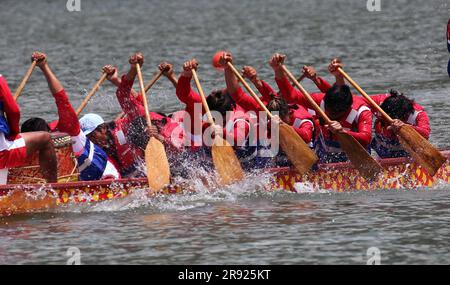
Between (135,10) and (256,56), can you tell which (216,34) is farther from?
(135,10)

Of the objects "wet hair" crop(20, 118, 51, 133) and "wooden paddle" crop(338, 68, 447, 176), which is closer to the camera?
"wet hair" crop(20, 118, 51, 133)

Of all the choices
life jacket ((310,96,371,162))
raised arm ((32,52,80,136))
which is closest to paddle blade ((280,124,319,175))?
life jacket ((310,96,371,162))

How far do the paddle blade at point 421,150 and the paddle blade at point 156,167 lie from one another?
2663 millimetres

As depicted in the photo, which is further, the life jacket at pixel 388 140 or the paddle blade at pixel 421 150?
the life jacket at pixel 388 140

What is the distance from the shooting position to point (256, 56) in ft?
102

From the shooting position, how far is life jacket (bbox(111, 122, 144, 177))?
1438 centimetres

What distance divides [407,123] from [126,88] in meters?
3.22

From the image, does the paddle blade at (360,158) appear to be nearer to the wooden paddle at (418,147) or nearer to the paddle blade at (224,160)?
the wooden paddle at (418,147)

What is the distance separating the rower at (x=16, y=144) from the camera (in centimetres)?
1242

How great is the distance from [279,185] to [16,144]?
3.14m

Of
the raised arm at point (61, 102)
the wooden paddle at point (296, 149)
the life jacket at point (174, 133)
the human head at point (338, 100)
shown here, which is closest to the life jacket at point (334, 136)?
the human head at point (338, 100)

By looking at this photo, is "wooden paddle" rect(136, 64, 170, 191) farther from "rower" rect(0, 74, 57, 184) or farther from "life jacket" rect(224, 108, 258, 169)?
"rower" rect(0, 74, 57, 184)

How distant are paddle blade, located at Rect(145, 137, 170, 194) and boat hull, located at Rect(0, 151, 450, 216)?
0.48 ft

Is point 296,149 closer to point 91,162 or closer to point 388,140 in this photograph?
point 388,140
